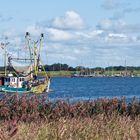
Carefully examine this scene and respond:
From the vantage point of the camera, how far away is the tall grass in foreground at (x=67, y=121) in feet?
43.4

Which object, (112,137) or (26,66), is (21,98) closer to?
(112,137)

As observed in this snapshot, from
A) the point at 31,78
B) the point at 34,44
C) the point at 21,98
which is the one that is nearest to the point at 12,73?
the point at 31,78

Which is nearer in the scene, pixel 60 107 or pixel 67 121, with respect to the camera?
pixel 67 121

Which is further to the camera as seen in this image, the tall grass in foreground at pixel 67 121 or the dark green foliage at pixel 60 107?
the dark green foliage at pixel 60 107

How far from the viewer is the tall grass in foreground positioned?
13227 millimetres

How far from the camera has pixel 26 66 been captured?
112 metres

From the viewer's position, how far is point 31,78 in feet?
339

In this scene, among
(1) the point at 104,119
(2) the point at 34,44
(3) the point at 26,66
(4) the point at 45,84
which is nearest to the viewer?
(1) the point at 104,119

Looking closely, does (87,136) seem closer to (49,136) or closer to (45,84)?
(49,136)

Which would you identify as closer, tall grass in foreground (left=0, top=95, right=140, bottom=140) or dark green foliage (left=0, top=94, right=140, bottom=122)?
tall grass in foreground (left=0, top=95, right=140, bottom=140)

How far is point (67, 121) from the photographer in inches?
595

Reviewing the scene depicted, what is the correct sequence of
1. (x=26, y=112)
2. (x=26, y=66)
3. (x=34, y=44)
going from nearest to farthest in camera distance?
(x=26, y=112)
(x=26, y=66)
(x=34, y=44)

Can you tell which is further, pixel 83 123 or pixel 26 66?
pixel 26 66

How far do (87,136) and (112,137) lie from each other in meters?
0.52
